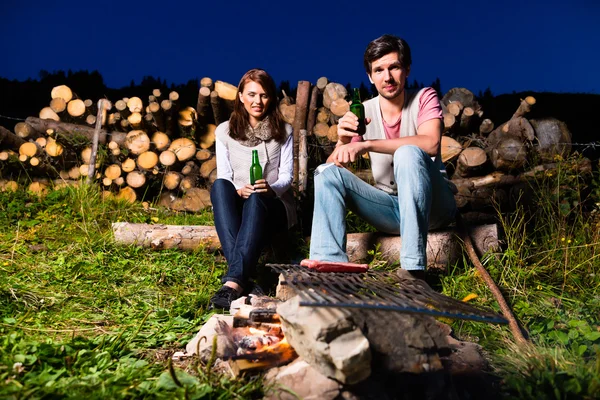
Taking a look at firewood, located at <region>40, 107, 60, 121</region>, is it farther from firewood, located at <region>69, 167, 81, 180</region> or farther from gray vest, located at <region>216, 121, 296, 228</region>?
gray vest, located at <region>216, 121, 296, 228</region>

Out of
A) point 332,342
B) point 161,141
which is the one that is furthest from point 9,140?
point 332,342

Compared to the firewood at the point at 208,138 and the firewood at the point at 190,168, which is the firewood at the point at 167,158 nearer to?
the firewood at the point at 190,168

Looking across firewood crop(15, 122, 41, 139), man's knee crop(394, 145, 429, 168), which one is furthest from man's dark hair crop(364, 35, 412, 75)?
firewood crop(15, 122, 41, 139)

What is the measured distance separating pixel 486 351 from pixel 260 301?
4.45ft

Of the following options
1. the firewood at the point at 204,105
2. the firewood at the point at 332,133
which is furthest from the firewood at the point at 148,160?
the firewood at the point at 332,133

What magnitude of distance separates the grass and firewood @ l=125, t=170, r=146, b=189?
484mm

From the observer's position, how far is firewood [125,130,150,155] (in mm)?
6031

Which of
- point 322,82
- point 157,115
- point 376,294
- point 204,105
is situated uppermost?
point 322,82

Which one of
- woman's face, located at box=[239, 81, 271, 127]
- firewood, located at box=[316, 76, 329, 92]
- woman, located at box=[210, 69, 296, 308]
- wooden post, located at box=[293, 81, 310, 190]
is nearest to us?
Result: woman, located at box=[210, 69, 296, 308]

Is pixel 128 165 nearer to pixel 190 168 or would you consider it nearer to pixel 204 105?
pixel 190 168

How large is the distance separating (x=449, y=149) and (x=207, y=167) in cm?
275

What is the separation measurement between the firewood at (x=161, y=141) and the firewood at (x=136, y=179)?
377 millimetres

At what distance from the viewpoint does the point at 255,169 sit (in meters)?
4.17

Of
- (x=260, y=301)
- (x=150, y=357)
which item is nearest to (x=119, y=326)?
(x=150, y=357)
